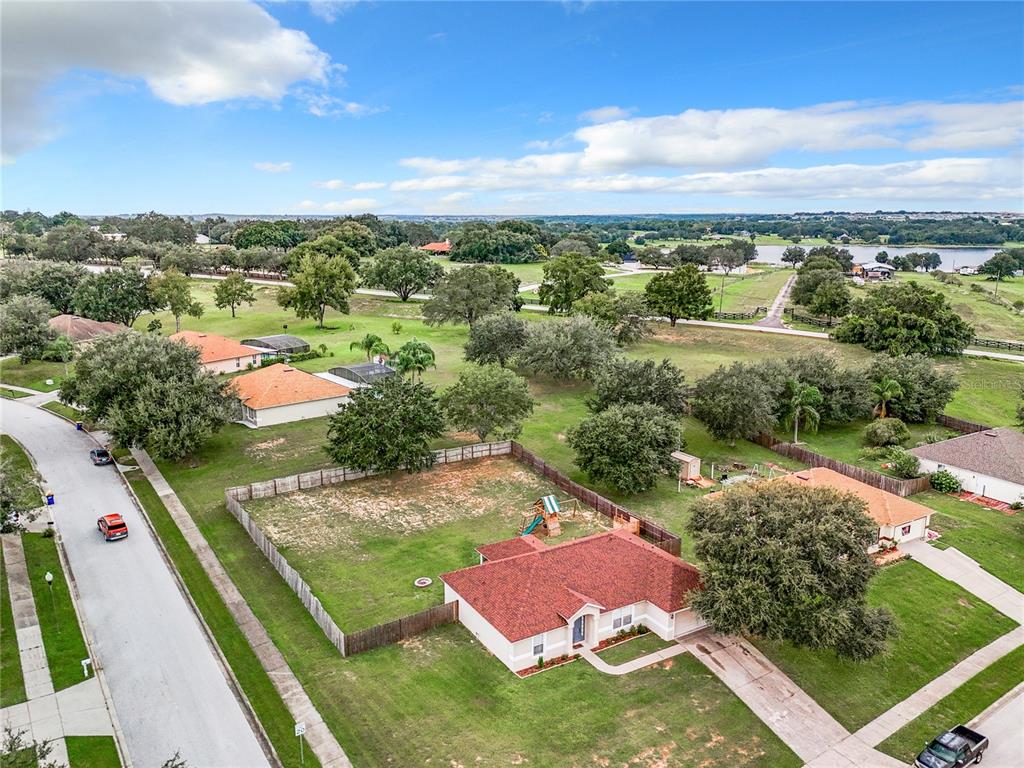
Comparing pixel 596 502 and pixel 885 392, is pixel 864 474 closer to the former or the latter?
pixel 885 392

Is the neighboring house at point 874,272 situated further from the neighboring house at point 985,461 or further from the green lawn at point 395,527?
the green lawn at point 395,527

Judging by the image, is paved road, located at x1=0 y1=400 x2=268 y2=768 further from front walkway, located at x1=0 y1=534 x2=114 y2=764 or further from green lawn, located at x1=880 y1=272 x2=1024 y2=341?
green lawn, located at x1=880 y1=272 x2=1024 y2=341

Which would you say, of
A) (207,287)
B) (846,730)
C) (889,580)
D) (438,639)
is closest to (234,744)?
(438,639)

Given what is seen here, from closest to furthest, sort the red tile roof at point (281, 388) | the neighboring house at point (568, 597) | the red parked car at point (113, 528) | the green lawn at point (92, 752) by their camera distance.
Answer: the green lawn at point (92, 752)
the neighboring house at point (568, 597)
the red parked car at point (113, 528)
the red tile roof at point (281, 388)

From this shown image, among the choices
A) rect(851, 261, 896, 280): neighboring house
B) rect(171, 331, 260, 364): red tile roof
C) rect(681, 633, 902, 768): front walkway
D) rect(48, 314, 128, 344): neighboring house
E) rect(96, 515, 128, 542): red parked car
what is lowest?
rect(681, 633, 902, 768): front walkway

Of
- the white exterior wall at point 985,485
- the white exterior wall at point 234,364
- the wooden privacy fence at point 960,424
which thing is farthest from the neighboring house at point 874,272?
the white exterior wall at point 234,364

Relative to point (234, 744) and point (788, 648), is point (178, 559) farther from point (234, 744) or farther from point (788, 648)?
point (788, 648)

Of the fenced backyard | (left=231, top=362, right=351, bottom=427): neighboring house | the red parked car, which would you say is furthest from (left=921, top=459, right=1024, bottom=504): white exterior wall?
the red parked car
